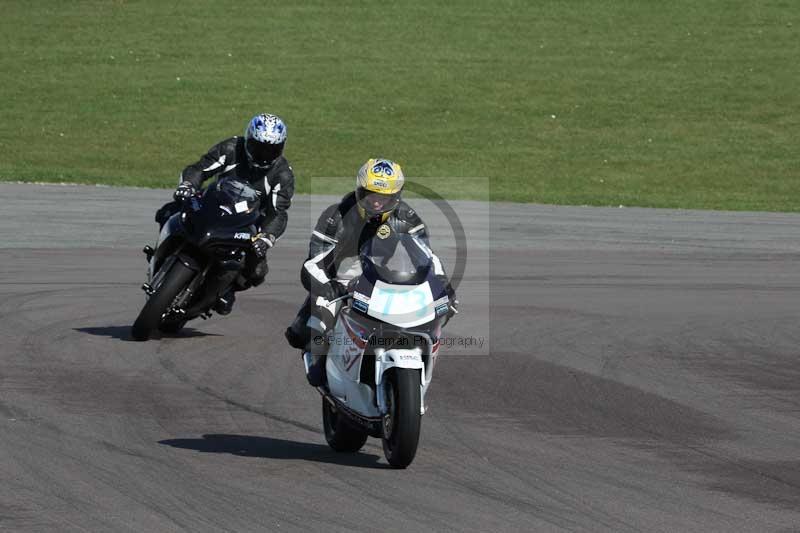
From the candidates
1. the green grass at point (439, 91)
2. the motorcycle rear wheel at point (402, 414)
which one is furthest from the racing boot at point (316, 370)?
the green grass at point (439, 91)

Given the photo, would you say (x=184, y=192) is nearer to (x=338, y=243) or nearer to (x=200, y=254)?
(x=200, y=254)

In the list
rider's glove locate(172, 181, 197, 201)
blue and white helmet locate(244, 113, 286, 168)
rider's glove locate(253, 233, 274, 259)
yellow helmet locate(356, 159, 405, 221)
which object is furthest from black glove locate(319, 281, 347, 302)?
blue and white helmet locate(244, 113, 286, 168)

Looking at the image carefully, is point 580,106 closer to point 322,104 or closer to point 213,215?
point 322,104

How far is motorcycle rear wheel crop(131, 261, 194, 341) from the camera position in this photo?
1248cm

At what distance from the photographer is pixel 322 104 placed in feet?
125

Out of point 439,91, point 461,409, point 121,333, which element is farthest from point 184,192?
point 439,91

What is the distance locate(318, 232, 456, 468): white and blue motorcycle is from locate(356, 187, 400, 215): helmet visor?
0.66 ft

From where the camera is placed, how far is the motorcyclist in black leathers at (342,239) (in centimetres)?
832

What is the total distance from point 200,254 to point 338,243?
4434 millimetres

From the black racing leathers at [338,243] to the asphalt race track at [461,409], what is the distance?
34.5 inches

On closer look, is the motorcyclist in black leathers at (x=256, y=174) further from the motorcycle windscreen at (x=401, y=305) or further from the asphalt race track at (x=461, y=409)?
the motorcycle windscreen at (x=401, y=305)

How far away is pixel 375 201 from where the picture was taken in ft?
27.5

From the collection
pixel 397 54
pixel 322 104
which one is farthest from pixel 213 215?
pixel 397 54

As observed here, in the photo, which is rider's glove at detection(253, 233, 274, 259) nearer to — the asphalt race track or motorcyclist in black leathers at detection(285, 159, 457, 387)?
the asphalt race track
